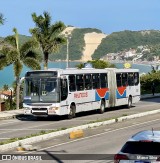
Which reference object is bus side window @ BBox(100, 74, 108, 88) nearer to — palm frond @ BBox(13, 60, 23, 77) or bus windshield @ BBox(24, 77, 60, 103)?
bus windshield @ BBox(24, 77, 60, 103)

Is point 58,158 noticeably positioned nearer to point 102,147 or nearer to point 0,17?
point 102,147

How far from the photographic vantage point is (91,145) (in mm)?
19000

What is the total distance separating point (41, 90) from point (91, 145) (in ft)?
34.9

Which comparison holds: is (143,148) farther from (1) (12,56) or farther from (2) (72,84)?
(1) (12,56)

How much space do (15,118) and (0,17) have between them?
6760 millimetres

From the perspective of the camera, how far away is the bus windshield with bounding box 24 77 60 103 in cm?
2883

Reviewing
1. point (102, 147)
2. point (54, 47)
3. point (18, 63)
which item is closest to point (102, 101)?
point (18, 63)

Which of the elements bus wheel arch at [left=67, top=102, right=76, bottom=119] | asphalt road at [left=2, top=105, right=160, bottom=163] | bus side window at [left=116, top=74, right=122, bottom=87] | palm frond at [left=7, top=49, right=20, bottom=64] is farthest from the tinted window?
palm frond at [left=7, top=49, right=20, bottom=64]

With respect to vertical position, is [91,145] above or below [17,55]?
below

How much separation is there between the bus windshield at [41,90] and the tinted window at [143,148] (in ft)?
59.1

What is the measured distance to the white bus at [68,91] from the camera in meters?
28.9

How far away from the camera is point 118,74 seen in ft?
120

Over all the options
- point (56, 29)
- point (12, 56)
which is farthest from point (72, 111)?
point (56, 29)

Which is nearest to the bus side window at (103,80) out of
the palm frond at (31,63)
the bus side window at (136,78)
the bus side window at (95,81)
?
the bus side window at (95,81)
